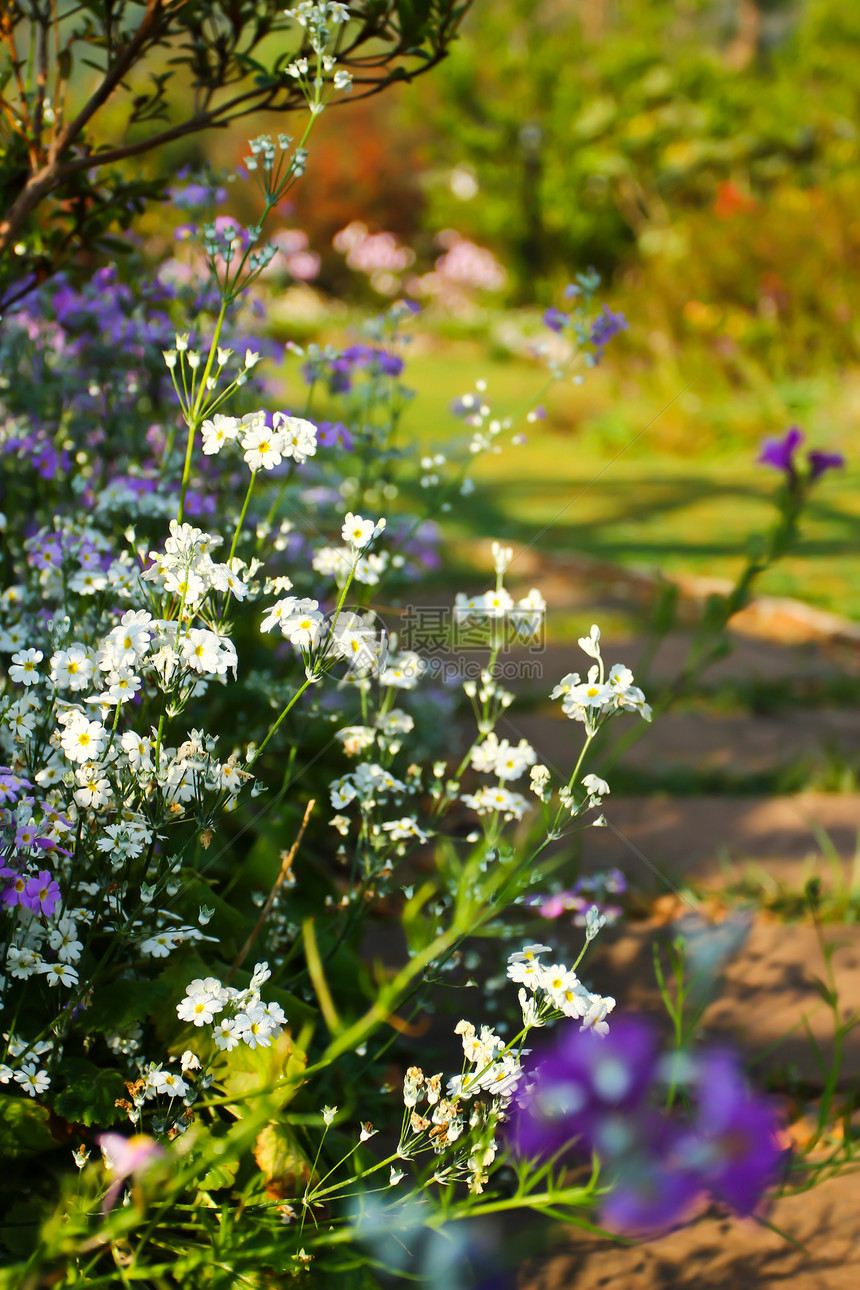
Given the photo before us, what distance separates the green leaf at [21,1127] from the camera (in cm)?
135

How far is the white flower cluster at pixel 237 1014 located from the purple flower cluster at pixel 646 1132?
418mm

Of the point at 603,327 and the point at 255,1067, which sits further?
the point at 603,327

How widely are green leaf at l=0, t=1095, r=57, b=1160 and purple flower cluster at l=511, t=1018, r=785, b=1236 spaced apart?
2.22 feet

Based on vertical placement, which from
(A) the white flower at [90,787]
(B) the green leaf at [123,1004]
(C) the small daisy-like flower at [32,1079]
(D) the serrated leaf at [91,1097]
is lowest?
(D) the serrated leaf at [91,1097]

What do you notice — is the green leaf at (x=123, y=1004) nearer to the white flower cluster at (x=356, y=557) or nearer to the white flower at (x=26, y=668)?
the white flower at (x=26, y=668)

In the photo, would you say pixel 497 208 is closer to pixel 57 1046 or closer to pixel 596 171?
pixel 596 171

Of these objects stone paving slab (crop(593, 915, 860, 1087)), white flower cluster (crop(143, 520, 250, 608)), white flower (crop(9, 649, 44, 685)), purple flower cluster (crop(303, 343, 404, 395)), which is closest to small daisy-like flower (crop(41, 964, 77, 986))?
white flower (crop(9, 649, 44, 685))

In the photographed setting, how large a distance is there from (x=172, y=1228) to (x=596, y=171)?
1935cm

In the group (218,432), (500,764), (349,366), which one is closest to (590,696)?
(500,764)

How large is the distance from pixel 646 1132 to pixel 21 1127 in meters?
1.03

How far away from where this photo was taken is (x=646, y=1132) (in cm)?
176

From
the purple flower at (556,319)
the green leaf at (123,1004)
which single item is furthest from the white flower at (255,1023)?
the purple flower at (556,319)

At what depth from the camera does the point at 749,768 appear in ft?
11.2

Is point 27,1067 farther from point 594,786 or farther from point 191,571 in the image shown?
point 594,786
